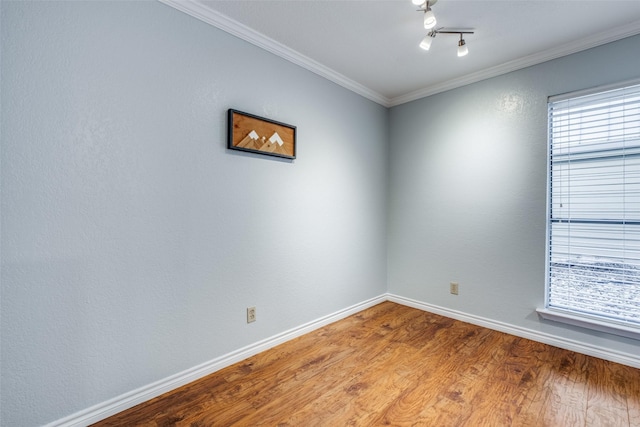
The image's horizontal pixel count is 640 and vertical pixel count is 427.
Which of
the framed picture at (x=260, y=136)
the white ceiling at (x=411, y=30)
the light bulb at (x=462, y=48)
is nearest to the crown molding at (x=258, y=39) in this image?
the white ceiling at (x=411, y=30)

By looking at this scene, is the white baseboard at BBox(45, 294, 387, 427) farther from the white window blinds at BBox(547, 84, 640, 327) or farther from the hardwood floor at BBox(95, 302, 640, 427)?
the white window blinds at BBox(547, 84, 640, 327)

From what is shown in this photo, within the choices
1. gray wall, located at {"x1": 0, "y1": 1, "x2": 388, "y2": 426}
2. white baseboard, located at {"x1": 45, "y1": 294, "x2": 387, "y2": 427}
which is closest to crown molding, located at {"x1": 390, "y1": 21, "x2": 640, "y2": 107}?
gray wall, located at {"x1": 0, "y1": 1, "x2": 388, "y2": 426}

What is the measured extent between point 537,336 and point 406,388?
1.46 m

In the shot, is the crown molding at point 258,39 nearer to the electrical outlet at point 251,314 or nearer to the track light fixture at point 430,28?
the track light fixture at point 430,28

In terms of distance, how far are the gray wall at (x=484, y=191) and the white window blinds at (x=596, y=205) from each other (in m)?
0.10

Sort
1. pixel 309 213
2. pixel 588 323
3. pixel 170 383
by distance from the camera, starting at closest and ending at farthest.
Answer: pixel 170 383, pixel 588 323, pixel 309 213

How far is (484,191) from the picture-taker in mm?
2736

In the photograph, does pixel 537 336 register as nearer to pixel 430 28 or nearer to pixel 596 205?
pixel 596 205

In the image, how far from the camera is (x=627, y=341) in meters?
2.02

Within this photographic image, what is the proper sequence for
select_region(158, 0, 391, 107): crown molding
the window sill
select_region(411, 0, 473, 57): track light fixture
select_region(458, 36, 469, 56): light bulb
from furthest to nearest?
select_region(458, 36, 469, 56): light bulb
the window sill
select_region(158, 0, 391, 107): crown molding
select_region(411, 0, 473, 57): track light fixture

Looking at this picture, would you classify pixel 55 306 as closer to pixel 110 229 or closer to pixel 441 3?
pixel 110 229

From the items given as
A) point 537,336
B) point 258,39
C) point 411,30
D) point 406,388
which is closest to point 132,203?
point 258,39

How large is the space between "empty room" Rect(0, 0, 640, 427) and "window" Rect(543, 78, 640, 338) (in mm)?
14

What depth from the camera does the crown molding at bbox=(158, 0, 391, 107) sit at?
5.91ft
